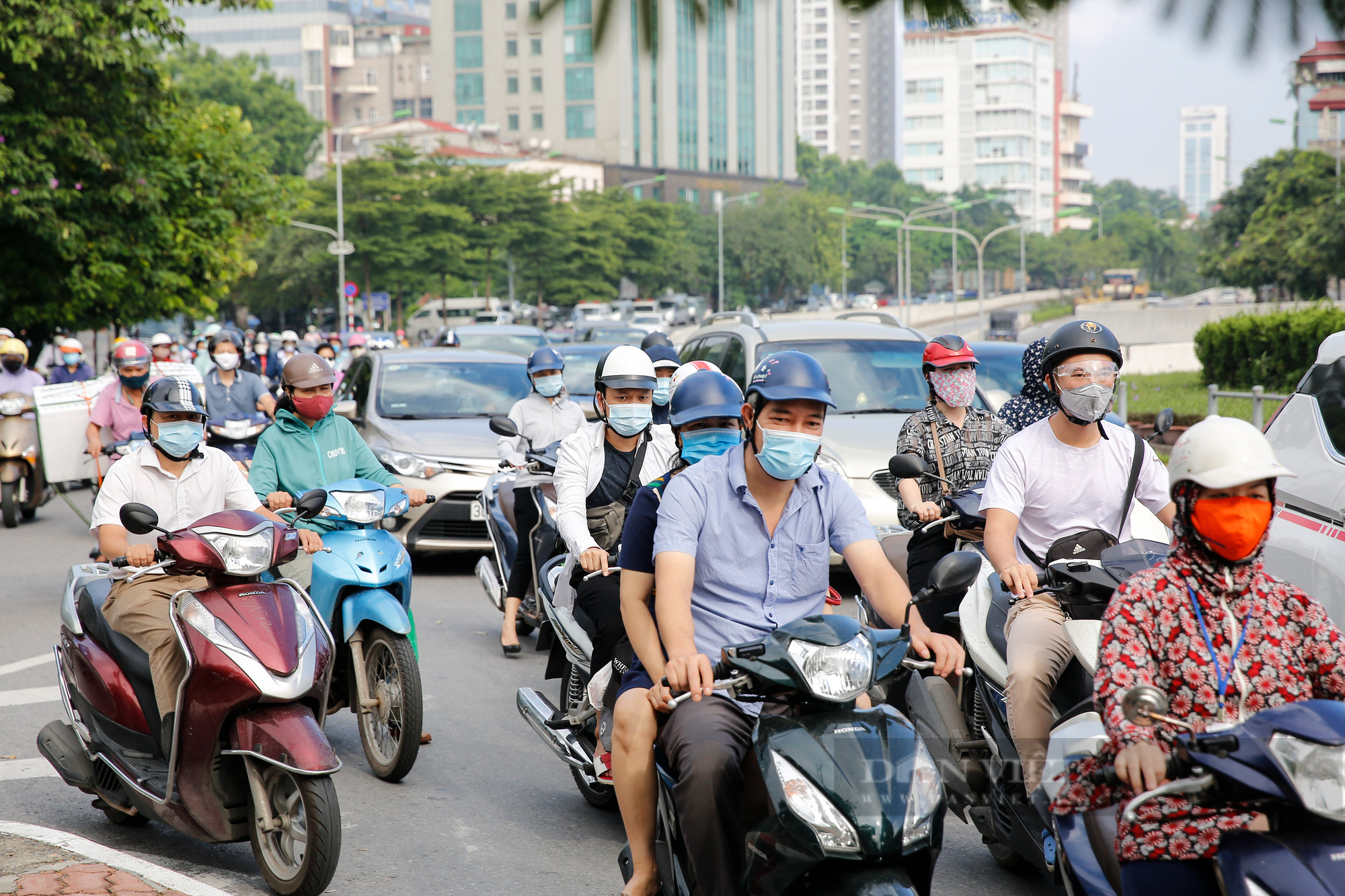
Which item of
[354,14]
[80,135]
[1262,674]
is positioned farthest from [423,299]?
[354,14]

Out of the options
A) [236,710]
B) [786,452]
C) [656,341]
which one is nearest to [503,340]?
[656,341]

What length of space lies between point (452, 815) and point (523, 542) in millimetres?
2658

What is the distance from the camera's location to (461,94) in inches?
642

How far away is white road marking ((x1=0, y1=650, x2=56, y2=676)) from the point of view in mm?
7941

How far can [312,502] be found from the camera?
5520mm

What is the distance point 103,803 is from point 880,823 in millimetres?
→ 3487

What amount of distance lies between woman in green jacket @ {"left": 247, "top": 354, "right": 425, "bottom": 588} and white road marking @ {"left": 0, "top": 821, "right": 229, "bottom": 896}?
1.80 metres

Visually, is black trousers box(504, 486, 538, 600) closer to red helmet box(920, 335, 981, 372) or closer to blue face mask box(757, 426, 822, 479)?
red helmet box(920, 335, 981, 372)

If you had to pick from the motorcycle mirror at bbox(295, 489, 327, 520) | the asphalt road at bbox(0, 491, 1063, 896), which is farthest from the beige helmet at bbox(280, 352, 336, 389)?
the asphalt road at bbox(0, 491, 1063, 896)

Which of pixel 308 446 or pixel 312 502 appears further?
pixel 308 446

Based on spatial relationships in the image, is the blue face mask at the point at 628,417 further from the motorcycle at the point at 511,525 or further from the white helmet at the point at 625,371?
the motorcycle at the point at 511,525

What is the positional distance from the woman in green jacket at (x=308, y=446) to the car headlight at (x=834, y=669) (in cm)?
353

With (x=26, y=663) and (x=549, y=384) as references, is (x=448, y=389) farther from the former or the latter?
(x=26, y=663)

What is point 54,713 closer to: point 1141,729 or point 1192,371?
point 1141,729
